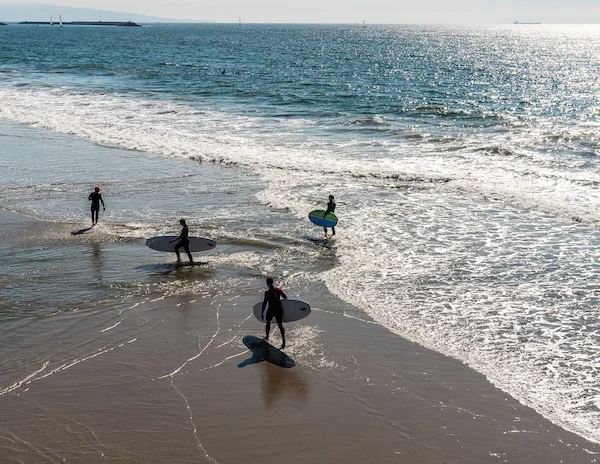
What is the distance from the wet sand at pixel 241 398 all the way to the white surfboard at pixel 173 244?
11.2 feet

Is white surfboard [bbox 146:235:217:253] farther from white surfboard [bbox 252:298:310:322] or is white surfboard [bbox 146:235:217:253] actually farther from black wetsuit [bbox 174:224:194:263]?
white surfboard [bbox 252:298:310:322]

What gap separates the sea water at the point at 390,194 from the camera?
12.9m

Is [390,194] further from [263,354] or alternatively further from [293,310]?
[263,354]

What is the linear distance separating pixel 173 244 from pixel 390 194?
A: 964 cm

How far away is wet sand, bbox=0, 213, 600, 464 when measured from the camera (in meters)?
8.94

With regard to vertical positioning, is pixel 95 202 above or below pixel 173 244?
above

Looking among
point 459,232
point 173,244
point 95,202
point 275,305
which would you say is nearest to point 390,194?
point 459,232

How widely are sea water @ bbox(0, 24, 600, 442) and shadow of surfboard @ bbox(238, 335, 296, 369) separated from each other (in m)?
2.42

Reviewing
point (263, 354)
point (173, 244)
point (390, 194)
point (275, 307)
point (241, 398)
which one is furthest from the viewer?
point (390, 194)

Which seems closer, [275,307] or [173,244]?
→ [275,307]

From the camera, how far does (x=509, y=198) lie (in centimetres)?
2291

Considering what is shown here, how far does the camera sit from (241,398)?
33.3 feet

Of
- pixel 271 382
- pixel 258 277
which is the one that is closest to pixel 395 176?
pixel 258 277

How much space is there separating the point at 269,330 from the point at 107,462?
4.30 m
